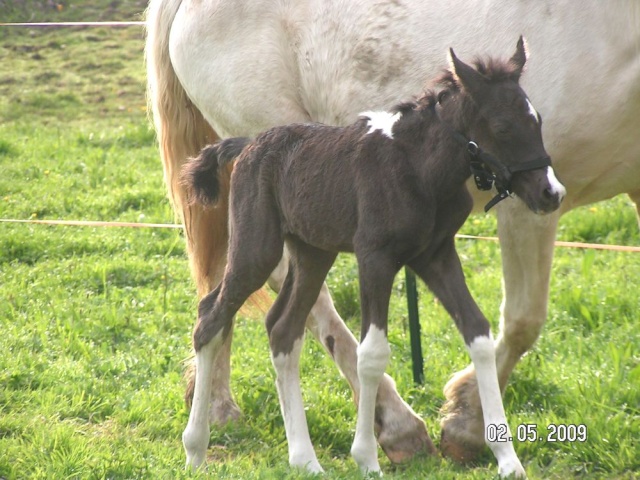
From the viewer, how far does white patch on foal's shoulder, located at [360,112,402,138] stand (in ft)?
11.6

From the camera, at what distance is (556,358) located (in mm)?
5199

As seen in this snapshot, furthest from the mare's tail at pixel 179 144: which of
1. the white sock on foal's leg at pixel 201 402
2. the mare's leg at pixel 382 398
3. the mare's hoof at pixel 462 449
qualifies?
the mare's hoof at pixel 462 449

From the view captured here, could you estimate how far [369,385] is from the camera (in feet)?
11.7

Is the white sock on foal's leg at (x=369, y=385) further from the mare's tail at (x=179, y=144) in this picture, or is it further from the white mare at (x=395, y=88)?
the mare's tail at (x=179, y=144)

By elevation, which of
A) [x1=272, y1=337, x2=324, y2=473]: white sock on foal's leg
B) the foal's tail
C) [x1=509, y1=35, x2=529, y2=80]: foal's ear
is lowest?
[x1=272, y1=337, x2=324, y2=473]: white sock on foal's leg

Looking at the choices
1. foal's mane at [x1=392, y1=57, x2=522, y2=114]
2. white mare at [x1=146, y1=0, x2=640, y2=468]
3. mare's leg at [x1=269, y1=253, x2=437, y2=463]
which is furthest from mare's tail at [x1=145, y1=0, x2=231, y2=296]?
foal's mane at [x1=392, y1=57, x2=522, y2=114]

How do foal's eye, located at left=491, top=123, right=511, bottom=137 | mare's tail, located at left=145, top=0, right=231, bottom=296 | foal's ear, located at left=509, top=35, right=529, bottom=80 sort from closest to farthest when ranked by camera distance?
foal's eye, located at left=491, top=123, right=511, bottom=137 → foal's ear, located at left=509, top=35, right=529, bottom=80 → mare's tail, located at left=145, top=0, right=231, bottom=296

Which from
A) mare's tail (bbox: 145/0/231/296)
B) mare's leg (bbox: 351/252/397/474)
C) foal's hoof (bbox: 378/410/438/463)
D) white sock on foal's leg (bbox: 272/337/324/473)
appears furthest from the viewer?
mare's tail (bbox: 145/0/231/296)

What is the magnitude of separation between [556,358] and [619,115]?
61.0 inches

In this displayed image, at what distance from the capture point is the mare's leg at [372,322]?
3.47 metres

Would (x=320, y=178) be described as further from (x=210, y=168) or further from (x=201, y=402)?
(x=201, y=402)

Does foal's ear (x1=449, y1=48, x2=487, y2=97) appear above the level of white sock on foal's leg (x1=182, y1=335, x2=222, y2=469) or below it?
above

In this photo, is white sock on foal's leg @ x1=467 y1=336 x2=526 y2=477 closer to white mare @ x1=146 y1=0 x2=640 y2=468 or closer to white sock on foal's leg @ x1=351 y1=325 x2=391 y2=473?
white sock on foal's leg @ x1=351 y1=325 x2=391 y2=473

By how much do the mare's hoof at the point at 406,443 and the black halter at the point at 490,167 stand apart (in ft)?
4.71
